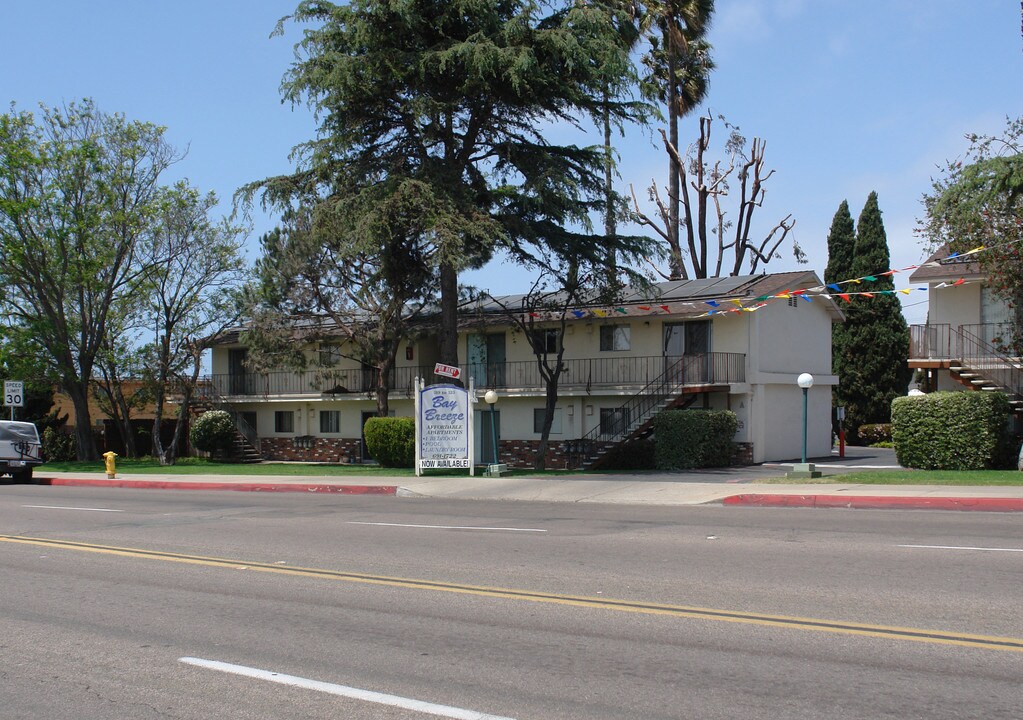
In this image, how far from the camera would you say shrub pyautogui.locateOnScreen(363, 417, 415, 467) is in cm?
3494

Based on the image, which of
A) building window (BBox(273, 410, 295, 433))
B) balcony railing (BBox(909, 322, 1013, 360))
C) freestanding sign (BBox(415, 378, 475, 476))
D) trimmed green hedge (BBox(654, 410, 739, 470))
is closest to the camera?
freestanding sign (BBox(415, 378, 475, 476))

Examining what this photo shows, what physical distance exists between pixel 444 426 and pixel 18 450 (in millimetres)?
13462

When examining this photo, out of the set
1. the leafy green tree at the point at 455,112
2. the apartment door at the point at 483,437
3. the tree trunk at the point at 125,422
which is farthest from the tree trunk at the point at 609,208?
the tree trunk at the point at 125,422

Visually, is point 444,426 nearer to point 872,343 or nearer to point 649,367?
point 649,367

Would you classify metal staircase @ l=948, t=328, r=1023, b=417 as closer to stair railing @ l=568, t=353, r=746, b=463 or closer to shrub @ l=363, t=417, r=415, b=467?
stair railing @ l=568, t=353, r=746, b=463

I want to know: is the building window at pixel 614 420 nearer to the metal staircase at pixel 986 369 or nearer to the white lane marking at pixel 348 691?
the metal staircase at pixel 986 369

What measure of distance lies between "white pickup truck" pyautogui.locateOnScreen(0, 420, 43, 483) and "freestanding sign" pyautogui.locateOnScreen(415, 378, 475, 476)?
12.6 m

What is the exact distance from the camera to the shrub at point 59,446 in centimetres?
4803

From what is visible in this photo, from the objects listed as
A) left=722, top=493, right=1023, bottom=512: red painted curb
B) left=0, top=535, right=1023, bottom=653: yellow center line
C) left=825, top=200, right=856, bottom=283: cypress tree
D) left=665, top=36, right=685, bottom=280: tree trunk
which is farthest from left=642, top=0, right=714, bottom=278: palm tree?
left=0, top=535, right=1023, bottom=653: yellow center line

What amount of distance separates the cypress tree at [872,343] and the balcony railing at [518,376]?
1474cm

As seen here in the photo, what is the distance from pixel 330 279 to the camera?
1379 inches

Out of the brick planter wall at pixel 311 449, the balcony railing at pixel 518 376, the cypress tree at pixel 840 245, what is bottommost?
the brick planter wall at pixel 311 449

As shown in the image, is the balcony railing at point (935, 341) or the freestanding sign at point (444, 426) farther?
the balcony railing at point (935, 341)

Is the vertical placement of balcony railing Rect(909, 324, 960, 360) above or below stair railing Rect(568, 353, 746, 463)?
above
